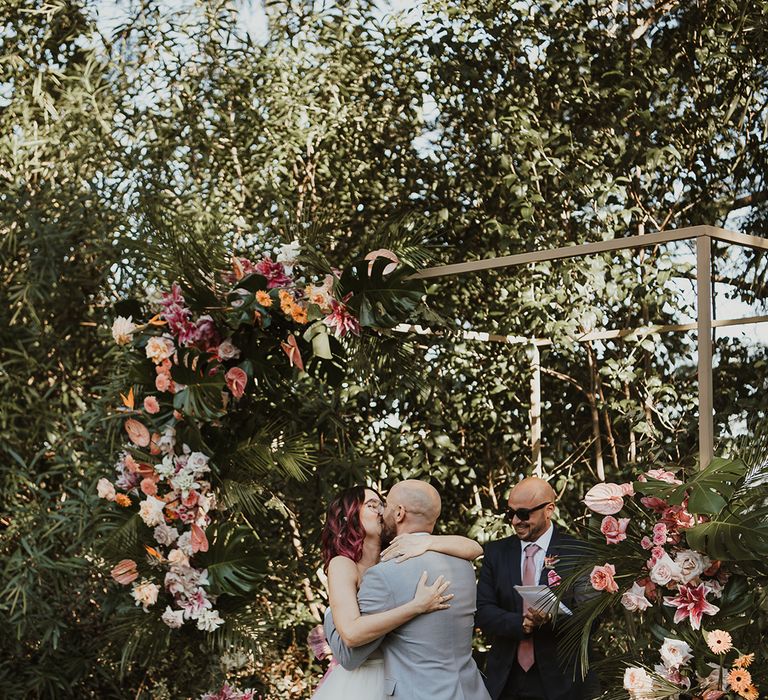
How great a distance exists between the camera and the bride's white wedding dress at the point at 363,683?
3.46m

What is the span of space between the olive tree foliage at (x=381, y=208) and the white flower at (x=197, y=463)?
4.69ft

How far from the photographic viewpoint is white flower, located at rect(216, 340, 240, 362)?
4.44 metres

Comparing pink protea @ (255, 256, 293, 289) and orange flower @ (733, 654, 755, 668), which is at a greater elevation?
pink protea @ (255, 256, 293, 289)

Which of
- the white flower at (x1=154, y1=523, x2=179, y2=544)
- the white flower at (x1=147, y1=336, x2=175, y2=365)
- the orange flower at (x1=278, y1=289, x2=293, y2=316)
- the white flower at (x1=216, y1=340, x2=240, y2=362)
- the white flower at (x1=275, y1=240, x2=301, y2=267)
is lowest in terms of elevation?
the white flower at (x1=154, y1=523, x2=179, y2=544)

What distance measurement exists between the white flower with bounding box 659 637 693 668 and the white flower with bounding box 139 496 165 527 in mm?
1991

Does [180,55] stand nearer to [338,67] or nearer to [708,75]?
[338,67]

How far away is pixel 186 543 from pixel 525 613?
4.39ft

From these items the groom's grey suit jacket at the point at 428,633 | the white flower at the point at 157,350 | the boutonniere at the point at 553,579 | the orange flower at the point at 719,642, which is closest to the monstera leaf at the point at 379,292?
the white flower at the point at 157,350

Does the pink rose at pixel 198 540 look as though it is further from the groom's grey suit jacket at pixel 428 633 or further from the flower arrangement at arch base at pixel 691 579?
the flower arrangement at arch base at pixel 691 579

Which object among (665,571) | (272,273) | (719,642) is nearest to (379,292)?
(272,273)

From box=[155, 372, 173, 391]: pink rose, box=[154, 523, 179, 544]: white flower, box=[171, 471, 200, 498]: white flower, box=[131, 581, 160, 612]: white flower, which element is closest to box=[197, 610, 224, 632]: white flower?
box=[131, 581, 160, 612]: white flower

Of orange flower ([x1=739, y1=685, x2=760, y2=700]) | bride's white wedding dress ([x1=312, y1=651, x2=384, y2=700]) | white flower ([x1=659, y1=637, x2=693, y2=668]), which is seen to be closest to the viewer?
orange flower ([x1=739, y1=685, x2=760, y2=700])

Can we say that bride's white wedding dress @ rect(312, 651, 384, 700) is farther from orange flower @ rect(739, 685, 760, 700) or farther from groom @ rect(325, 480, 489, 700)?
orange flower @ rect(739, 685, 760, 700)

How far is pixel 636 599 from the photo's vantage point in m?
3.31
